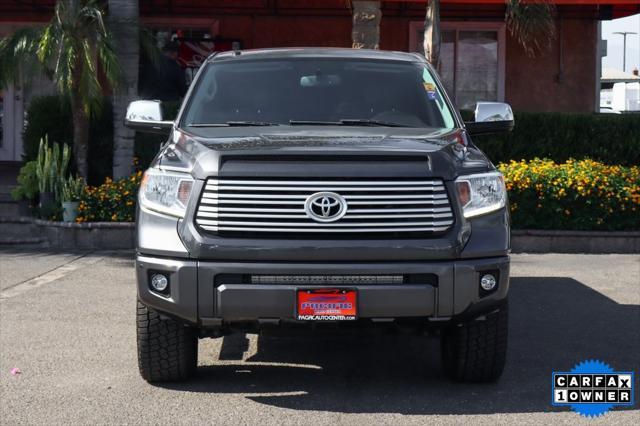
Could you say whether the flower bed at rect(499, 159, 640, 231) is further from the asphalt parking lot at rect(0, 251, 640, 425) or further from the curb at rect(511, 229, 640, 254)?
the asphalt parking lot at rect(0, 251, 640, 425)

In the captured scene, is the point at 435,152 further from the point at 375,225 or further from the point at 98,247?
the point at 98,247

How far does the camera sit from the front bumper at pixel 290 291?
5.46 m

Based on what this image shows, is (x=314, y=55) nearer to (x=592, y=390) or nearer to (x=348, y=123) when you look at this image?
(x=348, y=123)

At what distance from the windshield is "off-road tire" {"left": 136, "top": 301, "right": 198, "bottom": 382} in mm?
1381

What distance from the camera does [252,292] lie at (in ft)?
17.9

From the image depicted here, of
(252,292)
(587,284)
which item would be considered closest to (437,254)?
(252,292)

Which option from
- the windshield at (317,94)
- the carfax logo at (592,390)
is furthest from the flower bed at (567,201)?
the carfax logo at (592,390)

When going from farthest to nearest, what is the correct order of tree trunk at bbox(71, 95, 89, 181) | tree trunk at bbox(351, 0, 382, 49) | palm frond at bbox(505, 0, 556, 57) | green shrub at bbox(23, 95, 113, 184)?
palm frond at bbox(505, 0, 556, 57) < green shrub at bbox(23, 95, 113, 184) < tree trunk at bbox(351, 0, 382, 49) < tree trunk at bbox(71, 95, 89, 181)

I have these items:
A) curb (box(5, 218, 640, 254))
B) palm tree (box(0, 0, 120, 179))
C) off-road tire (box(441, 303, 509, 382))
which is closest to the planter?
curb (box(5, 218, 640, 254))

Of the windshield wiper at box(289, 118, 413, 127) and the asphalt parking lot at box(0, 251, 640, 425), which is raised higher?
the windshield wiper at box(289, 118, 413, 127)

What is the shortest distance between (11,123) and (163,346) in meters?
14.2

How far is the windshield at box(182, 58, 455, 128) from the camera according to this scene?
22.2 ft

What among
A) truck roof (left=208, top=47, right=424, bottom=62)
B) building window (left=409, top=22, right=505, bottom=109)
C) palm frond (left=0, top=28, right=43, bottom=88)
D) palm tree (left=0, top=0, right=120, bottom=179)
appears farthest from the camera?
building window (left=409, top=22, right=505, bottom=109)

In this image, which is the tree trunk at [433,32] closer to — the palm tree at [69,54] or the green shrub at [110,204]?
the palm tree at [69,54]
